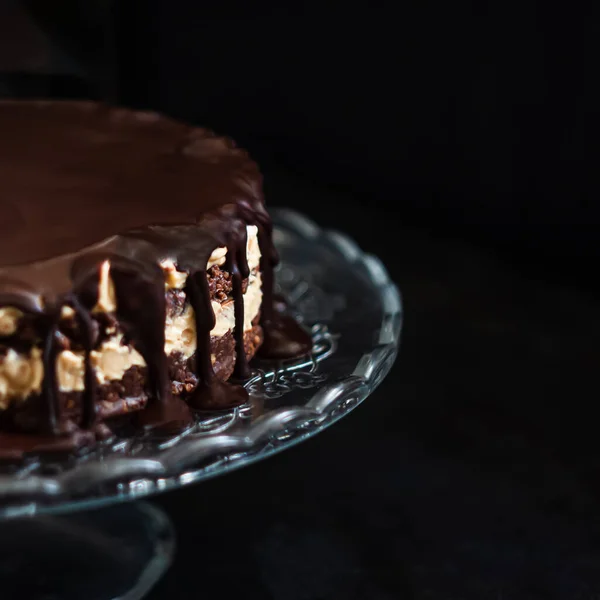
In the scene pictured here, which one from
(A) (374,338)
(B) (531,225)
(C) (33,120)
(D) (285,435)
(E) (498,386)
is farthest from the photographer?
(B) (531,225)

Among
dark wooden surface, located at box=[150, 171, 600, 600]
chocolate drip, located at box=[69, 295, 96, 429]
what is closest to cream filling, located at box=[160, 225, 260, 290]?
chocolate drip, located at box=[69, 295, 96, 429]

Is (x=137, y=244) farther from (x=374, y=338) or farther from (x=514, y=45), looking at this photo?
(x=514, y=45)

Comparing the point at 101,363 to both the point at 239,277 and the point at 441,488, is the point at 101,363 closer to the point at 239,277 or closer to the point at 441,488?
the point at 239,277

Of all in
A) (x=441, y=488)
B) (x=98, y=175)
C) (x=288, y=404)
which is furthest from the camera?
(x=441, y=488)

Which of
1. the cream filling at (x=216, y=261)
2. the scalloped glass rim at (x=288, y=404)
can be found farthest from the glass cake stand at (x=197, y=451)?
the cream filling at (x=216, y=261)

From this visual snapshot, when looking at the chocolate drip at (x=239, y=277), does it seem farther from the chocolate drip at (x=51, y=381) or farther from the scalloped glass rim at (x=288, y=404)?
the chocolate drip at (x=51, y=381)

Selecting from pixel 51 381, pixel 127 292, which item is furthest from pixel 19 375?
pixel 127 292

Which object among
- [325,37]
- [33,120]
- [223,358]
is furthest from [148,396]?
[325,37]
